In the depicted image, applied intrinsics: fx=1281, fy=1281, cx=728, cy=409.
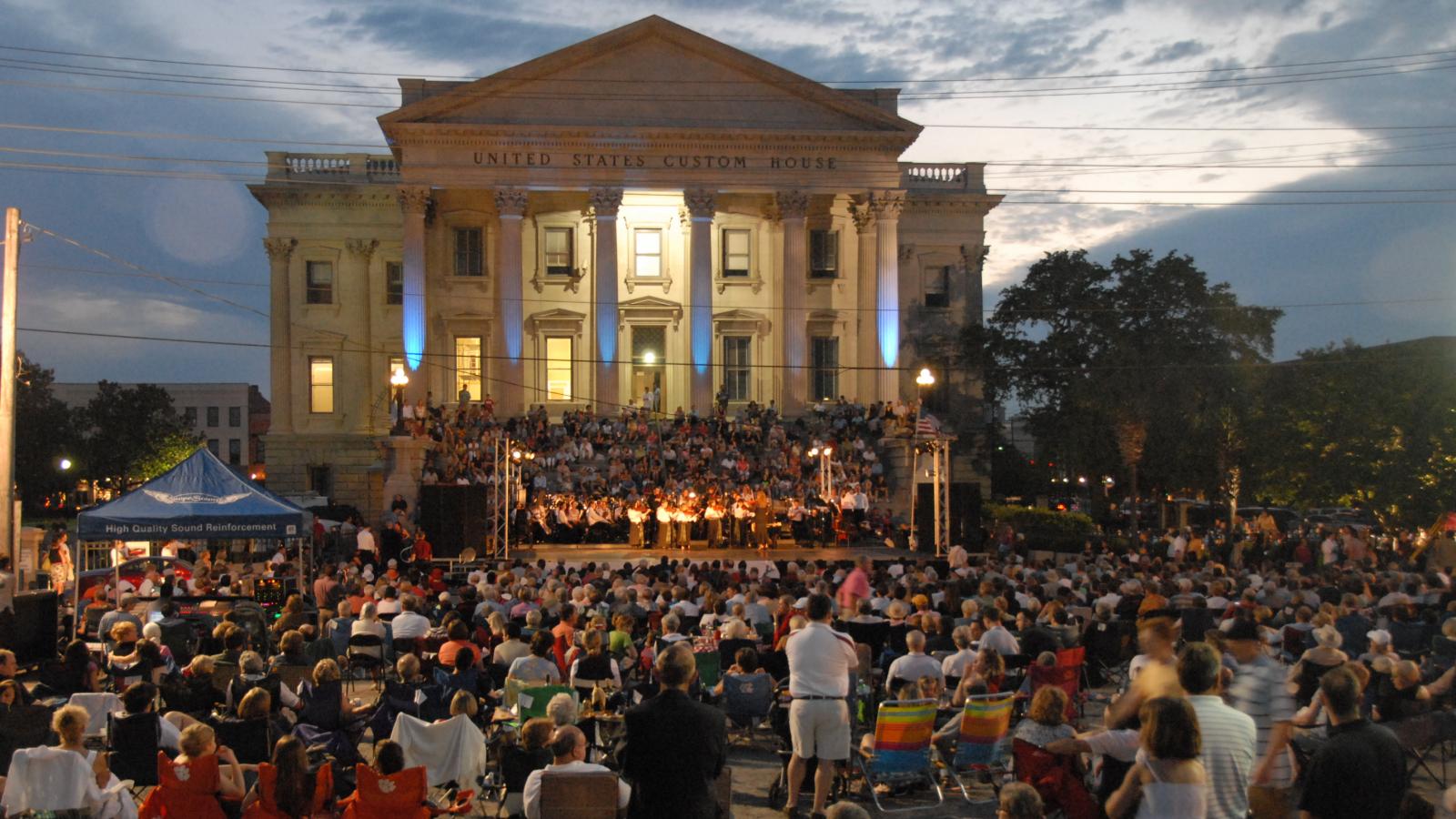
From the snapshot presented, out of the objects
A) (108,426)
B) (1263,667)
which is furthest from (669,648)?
(108,426)

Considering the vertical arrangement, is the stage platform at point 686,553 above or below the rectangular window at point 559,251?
below

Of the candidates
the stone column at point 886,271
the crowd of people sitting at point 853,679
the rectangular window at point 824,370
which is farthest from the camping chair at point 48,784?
the rectangular window at point 824,370

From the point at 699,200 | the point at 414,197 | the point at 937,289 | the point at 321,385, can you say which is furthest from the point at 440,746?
the point at 937,289

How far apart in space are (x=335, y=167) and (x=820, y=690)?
47.4 meters

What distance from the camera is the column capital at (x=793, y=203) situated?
44.8 meters

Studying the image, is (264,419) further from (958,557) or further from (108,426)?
(958,557)

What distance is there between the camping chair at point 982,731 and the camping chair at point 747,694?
215 centimetres

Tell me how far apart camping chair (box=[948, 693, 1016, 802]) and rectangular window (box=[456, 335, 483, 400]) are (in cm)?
3852

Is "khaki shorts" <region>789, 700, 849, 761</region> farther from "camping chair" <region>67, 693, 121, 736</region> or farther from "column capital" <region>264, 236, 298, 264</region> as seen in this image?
"column capital" <region>264, 236, 298, 264</region>

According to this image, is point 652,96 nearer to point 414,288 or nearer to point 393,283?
point 414,288

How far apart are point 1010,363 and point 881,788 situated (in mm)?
37812

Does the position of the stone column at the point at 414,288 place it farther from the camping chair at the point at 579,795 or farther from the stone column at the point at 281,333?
the camping chair at the point at 579,795

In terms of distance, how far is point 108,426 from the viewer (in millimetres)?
68750

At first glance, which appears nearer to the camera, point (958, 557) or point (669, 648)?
point (669, 648)
